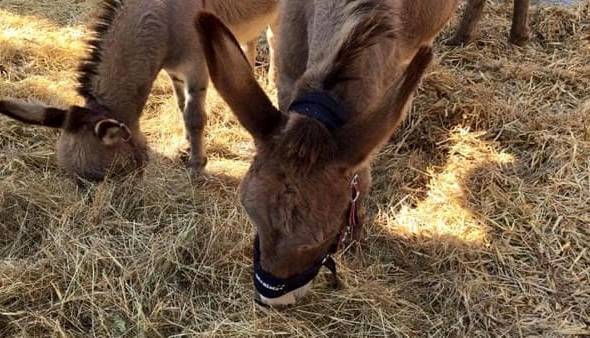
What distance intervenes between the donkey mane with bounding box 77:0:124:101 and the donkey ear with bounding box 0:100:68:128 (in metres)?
0.26

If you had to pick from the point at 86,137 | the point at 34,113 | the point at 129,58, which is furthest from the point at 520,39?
the point at 34,113

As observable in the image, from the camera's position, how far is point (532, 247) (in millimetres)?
3793

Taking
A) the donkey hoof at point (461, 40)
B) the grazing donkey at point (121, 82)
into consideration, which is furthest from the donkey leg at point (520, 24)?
the grazing donkey at point (121, 82)

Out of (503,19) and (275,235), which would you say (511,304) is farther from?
(503,19)

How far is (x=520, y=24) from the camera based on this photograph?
5.95m

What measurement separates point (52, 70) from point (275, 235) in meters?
4.04

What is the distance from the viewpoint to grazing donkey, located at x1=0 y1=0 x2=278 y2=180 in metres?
3.86

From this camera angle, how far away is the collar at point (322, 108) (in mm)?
2428

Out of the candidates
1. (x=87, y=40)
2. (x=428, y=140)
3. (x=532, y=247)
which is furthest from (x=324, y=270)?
(x=87, y=40)

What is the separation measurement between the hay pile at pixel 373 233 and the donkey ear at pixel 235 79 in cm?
115

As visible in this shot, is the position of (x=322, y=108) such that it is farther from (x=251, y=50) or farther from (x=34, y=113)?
(x=251, y=50)

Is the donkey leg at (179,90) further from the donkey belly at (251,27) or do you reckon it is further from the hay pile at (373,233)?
the donkey belly at (251,27)

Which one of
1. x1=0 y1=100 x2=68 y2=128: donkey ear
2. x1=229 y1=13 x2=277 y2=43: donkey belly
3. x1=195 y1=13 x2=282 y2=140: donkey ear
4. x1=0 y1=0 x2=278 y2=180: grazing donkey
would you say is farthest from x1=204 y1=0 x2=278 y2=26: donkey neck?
x1=195 y1=13 x2=282 y2=140: donkey ear

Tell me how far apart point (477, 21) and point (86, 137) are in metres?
3.78
